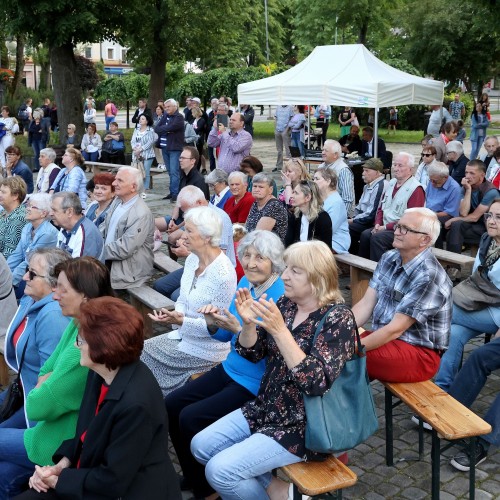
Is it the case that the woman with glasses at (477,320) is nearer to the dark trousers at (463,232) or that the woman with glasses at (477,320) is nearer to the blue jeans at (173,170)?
the dark trousers at (463,232)

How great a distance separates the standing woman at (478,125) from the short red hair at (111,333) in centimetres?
1876

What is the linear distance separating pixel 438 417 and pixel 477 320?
4.80 feet

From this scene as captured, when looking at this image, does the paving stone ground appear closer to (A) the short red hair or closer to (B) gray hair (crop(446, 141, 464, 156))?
(A) the short red hair

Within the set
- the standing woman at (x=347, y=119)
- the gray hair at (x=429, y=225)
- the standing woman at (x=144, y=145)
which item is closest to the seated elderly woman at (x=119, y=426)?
the gray hair at (x=429, y=225)

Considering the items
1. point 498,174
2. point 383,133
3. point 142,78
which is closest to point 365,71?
point 498,174

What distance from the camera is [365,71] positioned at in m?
13.5

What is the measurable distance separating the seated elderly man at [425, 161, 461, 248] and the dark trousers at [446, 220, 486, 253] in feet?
0.48

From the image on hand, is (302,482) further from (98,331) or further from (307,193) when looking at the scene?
(307,193)

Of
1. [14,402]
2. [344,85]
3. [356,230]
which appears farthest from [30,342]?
[344,85]

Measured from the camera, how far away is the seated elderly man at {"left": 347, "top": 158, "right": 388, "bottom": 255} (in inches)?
345

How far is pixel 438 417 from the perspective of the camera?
3969 millimetres

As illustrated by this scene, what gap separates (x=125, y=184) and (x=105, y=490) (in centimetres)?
407

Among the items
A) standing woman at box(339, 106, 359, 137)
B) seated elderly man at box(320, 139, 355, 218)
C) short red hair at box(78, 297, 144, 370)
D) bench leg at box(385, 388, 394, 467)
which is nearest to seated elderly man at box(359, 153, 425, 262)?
seated elderly man at box(320, 139, 355, 218)

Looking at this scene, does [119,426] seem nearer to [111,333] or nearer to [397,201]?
[111,333]
